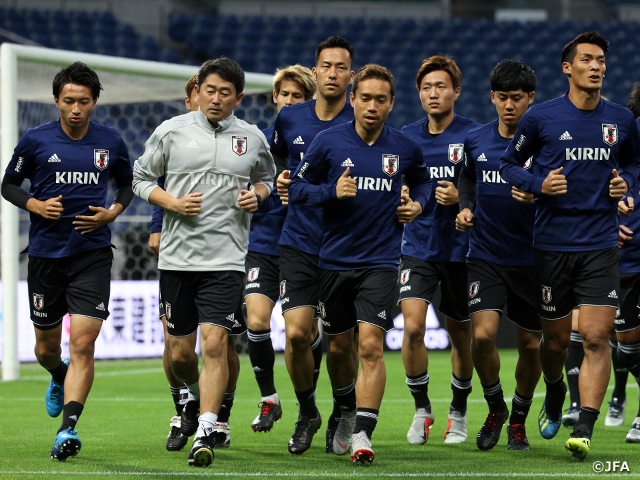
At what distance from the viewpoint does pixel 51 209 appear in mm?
6641

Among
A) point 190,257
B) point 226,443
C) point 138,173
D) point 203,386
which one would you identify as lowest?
point 226,443

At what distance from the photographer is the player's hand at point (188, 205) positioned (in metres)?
6.18

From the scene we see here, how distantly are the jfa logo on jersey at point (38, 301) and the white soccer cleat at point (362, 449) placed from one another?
2142 mm

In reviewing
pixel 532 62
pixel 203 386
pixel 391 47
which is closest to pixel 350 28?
pixel 391 47

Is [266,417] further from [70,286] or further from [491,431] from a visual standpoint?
[70,286]

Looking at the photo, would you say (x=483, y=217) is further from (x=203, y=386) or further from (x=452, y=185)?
(x=203, y=386)

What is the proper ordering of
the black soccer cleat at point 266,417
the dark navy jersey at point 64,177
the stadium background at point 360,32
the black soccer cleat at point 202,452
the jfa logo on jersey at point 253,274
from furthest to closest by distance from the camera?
the stadium background at point 360,32
the jfa logo on jersey at point 253,274
the black soccer cleat at point 266,417
the dark navy jersey at point 64,177
the black soccer cleat at point 202,452

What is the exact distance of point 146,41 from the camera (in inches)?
906

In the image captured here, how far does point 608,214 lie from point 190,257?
2339mm

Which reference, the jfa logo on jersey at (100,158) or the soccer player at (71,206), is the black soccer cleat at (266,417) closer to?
the soccer player at (71,206)

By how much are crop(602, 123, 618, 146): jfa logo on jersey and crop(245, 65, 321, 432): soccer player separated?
7.37 feet

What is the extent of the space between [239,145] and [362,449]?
182cm

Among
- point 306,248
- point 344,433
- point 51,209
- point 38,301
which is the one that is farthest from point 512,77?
point 38,301

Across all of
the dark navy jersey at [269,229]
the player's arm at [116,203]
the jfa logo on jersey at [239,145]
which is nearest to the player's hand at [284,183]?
the jfa logo on jersey at [239,145]
